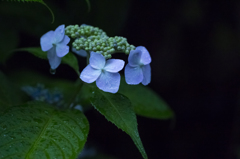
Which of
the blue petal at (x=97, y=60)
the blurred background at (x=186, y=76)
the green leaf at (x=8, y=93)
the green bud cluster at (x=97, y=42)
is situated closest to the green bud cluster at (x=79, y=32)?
the green bud cluster at (x=97, y=42)

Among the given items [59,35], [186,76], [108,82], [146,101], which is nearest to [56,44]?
[59,35]

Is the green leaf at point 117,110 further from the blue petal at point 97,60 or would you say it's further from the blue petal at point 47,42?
the blue petal at point 47,42

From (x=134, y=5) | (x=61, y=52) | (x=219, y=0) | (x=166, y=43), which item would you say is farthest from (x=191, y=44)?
(x=61, y=52)

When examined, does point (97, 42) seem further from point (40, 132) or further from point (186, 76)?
point (186, 76)

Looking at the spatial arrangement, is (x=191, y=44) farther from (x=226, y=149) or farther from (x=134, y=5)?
(x=226, y=149)

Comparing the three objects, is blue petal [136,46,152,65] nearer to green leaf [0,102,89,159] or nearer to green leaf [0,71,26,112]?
green leaf [0,102,89,159]

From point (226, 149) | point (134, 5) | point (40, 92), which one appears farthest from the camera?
point (226, 149)
